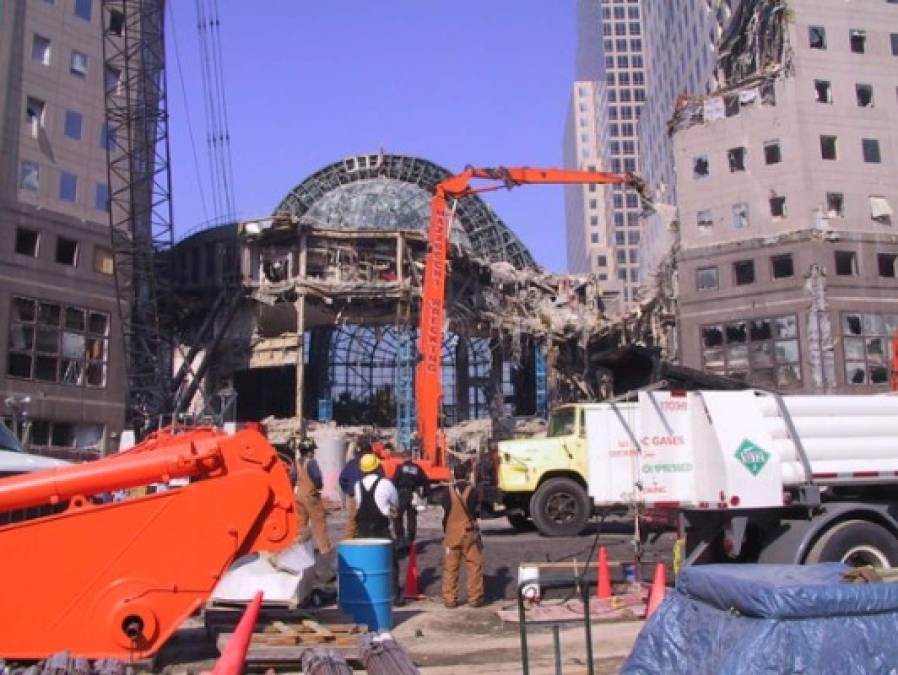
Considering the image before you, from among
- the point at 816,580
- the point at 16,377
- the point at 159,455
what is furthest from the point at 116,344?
the point at 816,580

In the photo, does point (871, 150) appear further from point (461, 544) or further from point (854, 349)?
point (461, 544)

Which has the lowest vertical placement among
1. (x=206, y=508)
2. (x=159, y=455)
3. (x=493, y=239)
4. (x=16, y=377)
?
(x=206, y=508)

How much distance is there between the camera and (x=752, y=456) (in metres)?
9.01

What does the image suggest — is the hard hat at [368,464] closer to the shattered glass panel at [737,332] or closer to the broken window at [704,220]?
the shattered glass panel at [737,332]

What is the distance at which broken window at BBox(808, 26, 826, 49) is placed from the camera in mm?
35906

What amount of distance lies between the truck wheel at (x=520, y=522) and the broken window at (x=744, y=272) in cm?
2141

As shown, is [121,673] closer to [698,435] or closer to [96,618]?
[96,618]

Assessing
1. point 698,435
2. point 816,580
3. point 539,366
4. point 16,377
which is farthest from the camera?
point 539,366

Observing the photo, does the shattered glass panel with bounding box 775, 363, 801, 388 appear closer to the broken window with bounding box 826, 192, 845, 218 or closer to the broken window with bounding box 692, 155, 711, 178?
the broken window with bounding box 826, 192, 845, 218

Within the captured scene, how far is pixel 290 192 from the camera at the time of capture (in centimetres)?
4962

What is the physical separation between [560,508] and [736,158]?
994 inches

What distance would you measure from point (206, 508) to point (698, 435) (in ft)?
18.2

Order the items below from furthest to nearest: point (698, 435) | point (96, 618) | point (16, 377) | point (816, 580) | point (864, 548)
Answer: point (16, 377) < point (698, 435) < point (864, 548) < point (96, 618) < point (816, 580)

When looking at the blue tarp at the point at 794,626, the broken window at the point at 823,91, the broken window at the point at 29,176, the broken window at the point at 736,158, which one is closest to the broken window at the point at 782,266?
the broken window at the point at 736,158
